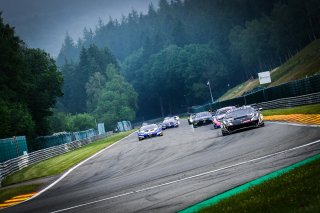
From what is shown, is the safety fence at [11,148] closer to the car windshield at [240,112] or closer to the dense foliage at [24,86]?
the dense foliage at [24,86]

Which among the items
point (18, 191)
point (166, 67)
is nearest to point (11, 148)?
point (18, 191)

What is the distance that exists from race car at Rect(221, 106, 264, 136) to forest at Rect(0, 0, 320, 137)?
88.2 ft

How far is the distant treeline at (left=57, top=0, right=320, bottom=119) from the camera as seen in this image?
326 feet

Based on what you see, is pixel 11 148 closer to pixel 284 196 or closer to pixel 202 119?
pixel 202 119

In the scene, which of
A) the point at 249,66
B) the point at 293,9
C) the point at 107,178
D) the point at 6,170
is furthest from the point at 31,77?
the point at 249,66

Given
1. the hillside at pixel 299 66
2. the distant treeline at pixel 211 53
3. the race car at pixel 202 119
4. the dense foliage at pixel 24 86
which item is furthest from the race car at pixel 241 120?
the distant treeline at pixel 211 53

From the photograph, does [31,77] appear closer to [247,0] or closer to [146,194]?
[146,194]

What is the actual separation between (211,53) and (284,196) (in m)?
122

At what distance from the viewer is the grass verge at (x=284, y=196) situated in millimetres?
5348

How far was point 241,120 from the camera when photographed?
66.2 ft

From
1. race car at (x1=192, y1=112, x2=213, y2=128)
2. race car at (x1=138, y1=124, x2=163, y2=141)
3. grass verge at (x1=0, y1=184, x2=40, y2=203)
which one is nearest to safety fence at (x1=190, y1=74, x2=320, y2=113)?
race car at (x1=192, y1=112, x2=213, y2=128)

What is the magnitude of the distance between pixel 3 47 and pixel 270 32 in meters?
73.3

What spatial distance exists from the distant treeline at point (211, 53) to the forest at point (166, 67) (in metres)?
0.24

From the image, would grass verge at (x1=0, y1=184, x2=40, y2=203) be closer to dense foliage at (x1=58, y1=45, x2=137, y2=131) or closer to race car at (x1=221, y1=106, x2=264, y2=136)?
race car at (x1=221, y1=106, x2=264, y2=136)
